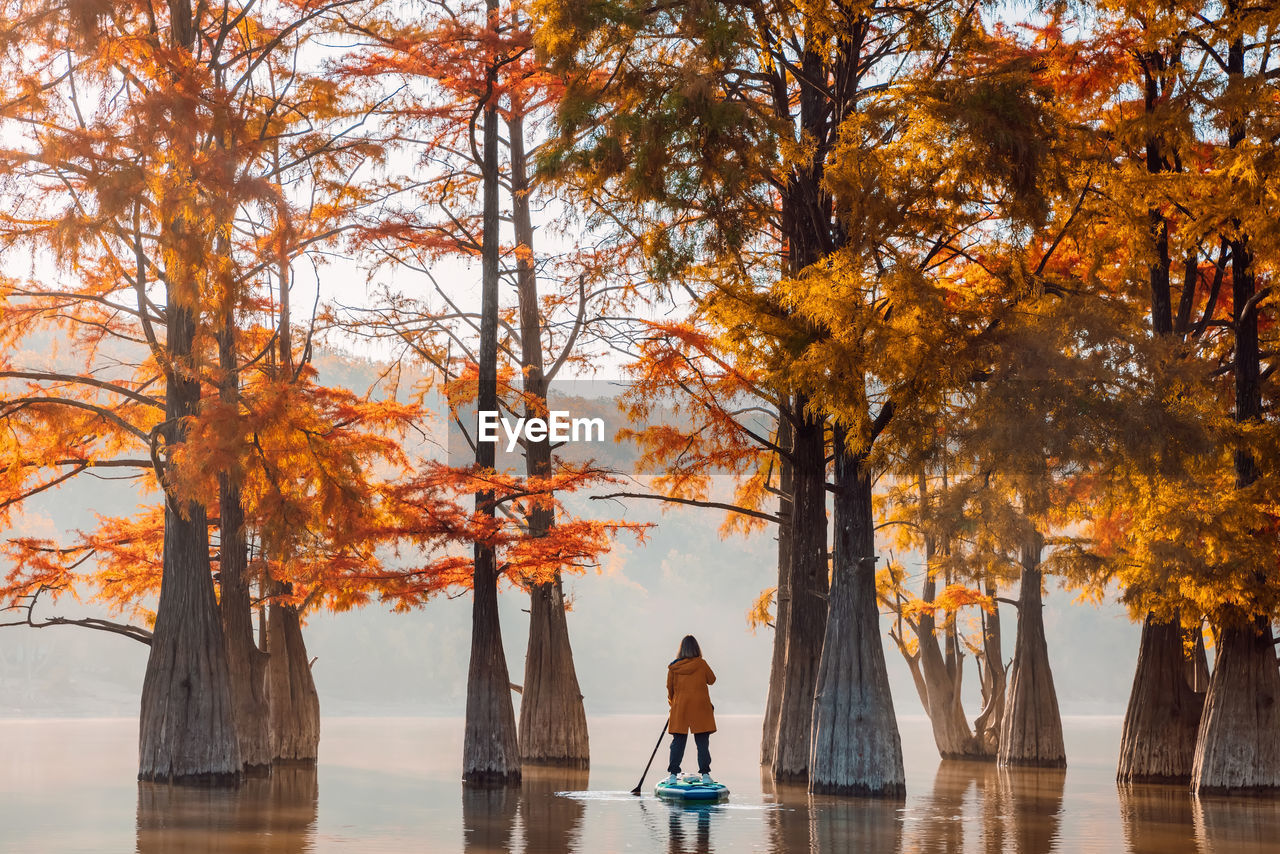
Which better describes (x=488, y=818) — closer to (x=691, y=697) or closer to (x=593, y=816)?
(x=593, y=816)

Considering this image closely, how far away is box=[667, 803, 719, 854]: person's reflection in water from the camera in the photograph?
1088 cm

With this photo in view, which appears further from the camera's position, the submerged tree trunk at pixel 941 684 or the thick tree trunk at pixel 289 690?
the submerged tree trunk at pixel 941 684

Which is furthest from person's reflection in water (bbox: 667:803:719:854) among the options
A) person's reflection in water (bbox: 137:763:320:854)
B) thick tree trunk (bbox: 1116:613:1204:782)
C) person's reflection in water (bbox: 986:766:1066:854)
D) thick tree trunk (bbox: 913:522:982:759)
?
thick tree trunk (bbox: 913:522:982:759)

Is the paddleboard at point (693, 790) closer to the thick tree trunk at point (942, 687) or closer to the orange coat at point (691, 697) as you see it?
the orange coat at point (691, 697)

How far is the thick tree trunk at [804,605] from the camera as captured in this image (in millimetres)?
18812

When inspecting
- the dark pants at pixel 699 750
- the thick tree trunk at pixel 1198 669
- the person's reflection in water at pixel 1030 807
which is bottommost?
the person's reflection in water at pixel 1030 807

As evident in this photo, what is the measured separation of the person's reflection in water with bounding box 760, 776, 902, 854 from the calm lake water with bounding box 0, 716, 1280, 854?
3cm

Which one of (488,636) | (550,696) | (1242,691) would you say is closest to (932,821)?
(1242,691)

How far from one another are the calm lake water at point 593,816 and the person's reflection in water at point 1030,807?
3 centimetres

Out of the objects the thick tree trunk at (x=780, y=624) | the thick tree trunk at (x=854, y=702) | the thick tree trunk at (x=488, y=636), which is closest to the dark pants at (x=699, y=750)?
the thick tree trunk at (x=854, y=702)

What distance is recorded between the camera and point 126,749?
31.7 metres

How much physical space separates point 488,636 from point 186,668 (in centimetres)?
407

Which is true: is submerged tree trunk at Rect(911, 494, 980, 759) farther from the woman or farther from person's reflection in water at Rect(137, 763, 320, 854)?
person's reflection in water at Rect(137, 763, 320, 854)

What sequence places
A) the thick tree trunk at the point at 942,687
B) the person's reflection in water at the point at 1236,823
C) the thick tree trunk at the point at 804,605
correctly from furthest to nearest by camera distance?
the thick tree trunk at the point at 942,687, the thick tree trunk at the point at 804,605, the person's reflection in water at the point at 1236,823
